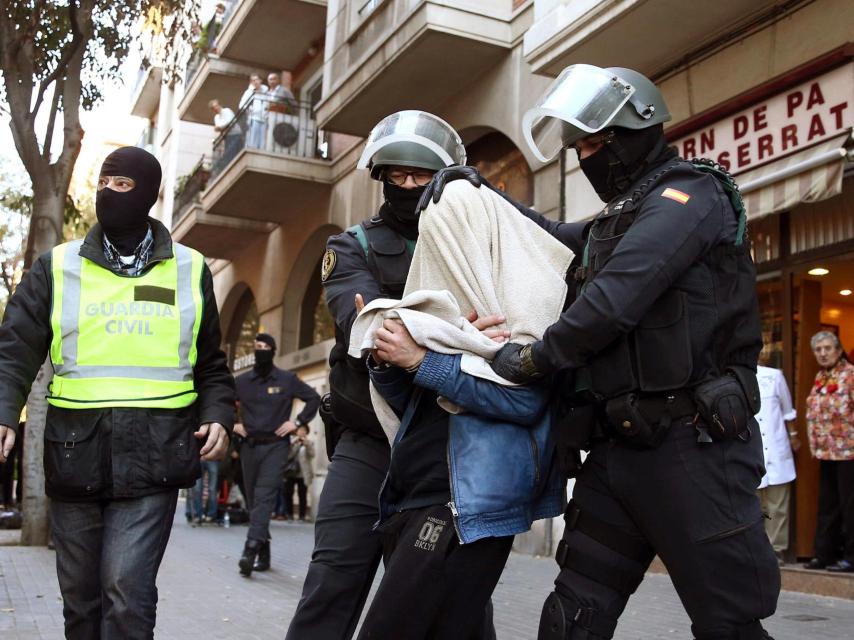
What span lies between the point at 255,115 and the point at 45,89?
23.8 feet

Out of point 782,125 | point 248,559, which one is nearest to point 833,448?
point 782,125

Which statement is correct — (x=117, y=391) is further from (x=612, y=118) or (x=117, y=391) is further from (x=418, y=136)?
(x=612, y=118)

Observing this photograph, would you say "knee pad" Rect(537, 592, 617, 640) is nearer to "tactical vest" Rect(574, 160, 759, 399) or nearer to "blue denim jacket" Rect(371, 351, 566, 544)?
"blue denim jacket" Rect(371, 351, 566, 544)

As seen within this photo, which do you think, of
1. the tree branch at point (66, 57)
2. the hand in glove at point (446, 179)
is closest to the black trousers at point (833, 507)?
the hand in glove at point (446, 179)

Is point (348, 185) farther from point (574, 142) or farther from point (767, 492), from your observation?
point (574, 142)

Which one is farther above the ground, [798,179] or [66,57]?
[66,57]

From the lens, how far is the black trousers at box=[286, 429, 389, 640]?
341 centimetres

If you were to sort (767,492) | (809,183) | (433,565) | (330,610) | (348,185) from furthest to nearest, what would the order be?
(348,185) → (767,492) → (809,183) → (330,610) → (433,565)

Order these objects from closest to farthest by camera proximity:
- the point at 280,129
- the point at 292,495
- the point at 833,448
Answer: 1. the point at 833,448
2. the point at 292,495
3. the point at 280,129

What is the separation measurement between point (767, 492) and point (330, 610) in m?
6.06

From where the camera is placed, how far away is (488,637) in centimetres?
346

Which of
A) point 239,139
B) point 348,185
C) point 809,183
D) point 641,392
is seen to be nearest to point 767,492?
point 809,183

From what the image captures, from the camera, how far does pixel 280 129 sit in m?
18.3

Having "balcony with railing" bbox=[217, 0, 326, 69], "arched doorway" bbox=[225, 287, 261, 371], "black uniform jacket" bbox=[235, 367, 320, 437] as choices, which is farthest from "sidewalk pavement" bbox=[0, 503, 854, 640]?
"arched doorway" bbox=[225, 287, 261, 371]
